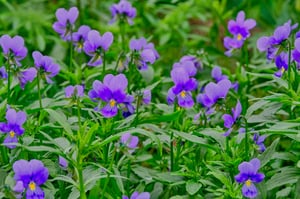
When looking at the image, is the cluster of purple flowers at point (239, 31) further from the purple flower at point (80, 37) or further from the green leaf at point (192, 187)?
the green leaf at point (192, 187)

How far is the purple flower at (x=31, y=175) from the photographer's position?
1.96 metres

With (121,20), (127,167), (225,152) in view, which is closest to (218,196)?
(225,152)

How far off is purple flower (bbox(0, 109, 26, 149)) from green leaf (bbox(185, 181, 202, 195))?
491 millimetres

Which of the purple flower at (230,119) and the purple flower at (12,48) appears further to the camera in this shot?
the purple flower at (12,48)

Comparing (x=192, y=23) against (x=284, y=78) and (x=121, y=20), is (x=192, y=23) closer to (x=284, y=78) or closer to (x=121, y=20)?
(x=121, y=20)

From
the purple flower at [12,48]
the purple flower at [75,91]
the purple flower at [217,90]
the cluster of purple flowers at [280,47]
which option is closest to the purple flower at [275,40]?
the cluster of purple flowers at [280,47]

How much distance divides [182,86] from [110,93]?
0.26 metres

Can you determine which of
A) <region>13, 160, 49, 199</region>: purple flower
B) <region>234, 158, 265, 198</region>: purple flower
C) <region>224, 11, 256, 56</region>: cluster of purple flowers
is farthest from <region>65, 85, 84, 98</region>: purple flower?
<region>224, 11, 256, 56</region>: cluster of purple flowers

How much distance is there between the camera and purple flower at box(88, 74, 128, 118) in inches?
85.7

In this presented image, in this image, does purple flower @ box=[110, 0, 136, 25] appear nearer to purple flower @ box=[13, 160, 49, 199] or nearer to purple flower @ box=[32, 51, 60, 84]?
purple flower @ box=[32, 51, 60, 84]

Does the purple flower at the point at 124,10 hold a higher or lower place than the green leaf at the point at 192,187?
higher

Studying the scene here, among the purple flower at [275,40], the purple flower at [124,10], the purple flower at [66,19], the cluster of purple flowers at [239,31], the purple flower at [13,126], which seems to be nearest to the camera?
the purple flower at [13,126]

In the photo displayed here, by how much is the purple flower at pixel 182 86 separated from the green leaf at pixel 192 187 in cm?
26

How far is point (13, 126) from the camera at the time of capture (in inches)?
85.1
